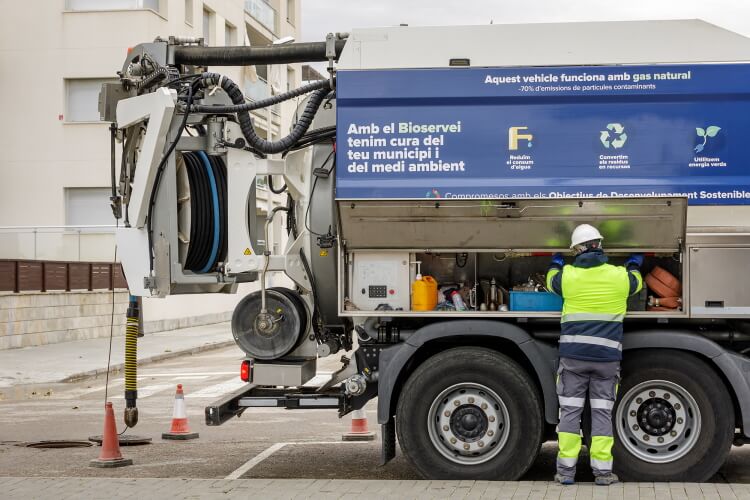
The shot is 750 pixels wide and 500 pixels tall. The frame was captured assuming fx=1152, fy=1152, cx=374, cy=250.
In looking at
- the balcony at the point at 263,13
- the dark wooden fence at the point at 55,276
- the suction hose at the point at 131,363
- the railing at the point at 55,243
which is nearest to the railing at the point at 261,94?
the suction hose at the point at 131,363

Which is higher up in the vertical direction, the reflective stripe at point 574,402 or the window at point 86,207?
the window at point 86,207

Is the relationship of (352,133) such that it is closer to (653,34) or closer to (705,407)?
(653,34)

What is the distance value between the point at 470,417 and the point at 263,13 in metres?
34.2

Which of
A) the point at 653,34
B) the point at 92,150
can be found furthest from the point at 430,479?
the point at 92,150

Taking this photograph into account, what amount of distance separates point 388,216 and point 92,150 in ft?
74.3

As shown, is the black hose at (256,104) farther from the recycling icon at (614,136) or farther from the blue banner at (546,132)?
the recycling icon at (614,136)

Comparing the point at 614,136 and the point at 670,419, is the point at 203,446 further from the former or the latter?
the point at 614,136

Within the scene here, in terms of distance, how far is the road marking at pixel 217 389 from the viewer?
15.0m

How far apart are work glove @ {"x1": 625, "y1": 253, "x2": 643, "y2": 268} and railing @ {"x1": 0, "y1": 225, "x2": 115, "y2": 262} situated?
19.7 metres

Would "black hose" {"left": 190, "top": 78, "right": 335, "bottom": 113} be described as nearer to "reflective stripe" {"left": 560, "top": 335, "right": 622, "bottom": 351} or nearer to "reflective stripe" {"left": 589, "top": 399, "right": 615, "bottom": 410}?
"reflective stripe" {"left": 560, "top": 335, "right": 622, "bottom": 351}

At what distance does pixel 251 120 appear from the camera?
8680mm

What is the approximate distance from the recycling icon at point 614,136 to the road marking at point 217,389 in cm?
788

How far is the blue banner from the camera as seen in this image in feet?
24.8

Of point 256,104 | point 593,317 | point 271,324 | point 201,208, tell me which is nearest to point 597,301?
point 593,317
